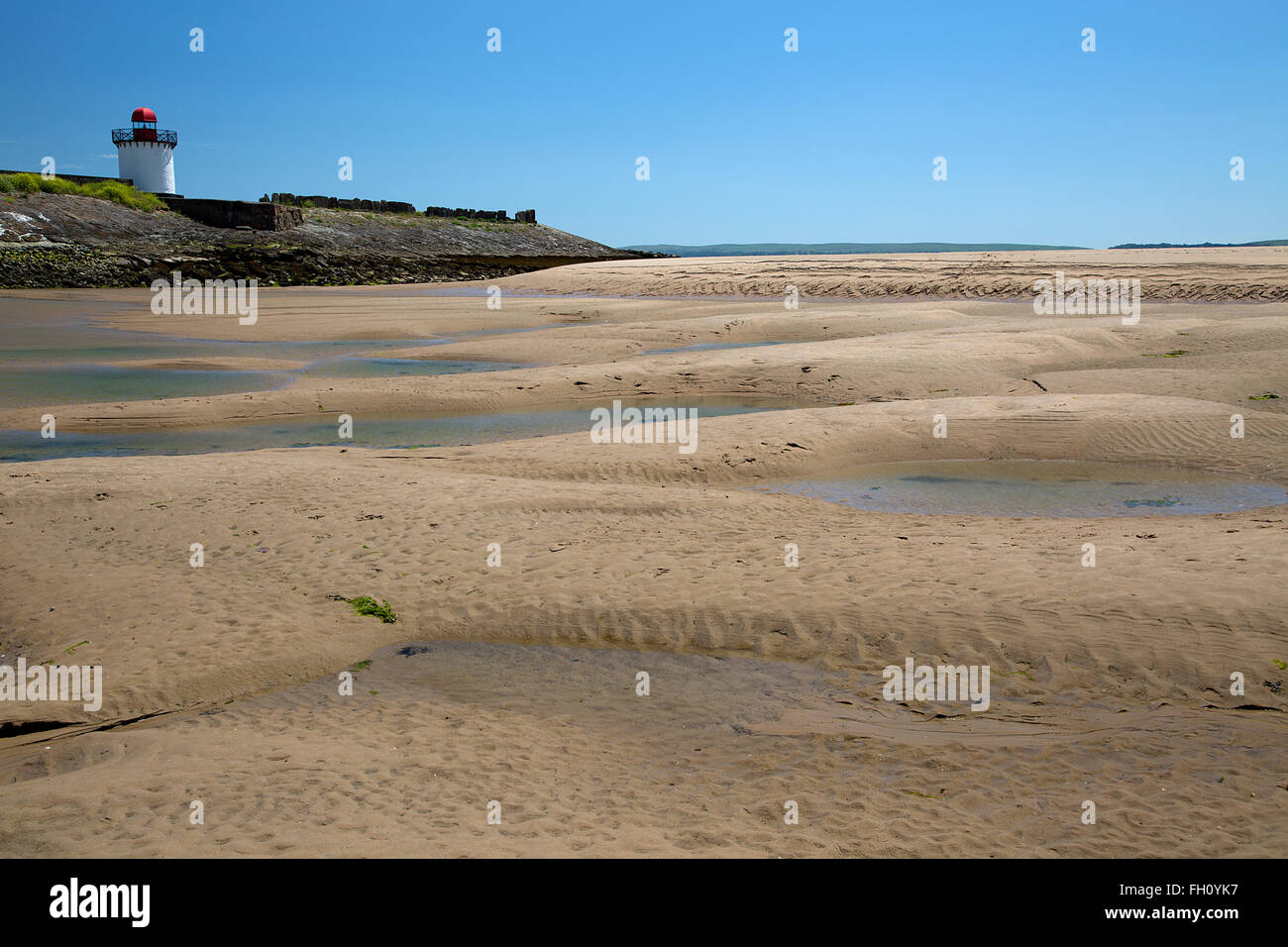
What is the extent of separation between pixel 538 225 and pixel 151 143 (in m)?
34.0

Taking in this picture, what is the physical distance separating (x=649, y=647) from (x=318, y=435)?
9516 millimetres

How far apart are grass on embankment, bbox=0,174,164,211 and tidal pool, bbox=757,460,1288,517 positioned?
55.8m

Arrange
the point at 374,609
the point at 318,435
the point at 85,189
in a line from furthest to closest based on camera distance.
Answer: the point at 85,189 → the point at 318,435 → the point at 374,609

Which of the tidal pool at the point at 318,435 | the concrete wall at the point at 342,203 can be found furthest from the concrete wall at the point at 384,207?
the tidal pool at the point at 318,435

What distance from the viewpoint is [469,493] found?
10.1 m

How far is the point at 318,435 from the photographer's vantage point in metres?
14.8

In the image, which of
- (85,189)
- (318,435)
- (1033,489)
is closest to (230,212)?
(85,189)

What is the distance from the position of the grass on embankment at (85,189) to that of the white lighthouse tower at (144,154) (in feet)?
16.2

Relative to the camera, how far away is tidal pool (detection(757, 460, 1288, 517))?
10297mm

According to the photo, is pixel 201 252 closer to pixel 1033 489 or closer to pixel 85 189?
pixel 85 189

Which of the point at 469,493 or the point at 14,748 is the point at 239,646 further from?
the point at 469,493

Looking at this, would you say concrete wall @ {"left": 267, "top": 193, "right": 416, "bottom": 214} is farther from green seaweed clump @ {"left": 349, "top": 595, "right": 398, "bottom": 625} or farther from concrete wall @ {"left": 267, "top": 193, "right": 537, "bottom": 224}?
green seaweed clump @ {"left": 349, "top": 595, "right": 398, "bottom": 625}
